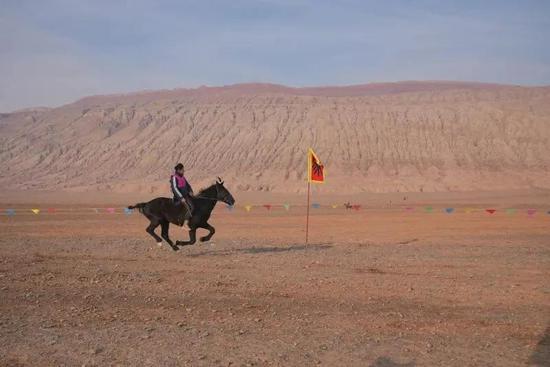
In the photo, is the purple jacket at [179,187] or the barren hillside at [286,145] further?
the barren hillside at [286,145]

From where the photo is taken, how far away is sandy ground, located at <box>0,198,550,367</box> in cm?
695

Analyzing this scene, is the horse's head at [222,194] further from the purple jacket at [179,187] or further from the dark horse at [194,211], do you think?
the purple jacket at [179,187]

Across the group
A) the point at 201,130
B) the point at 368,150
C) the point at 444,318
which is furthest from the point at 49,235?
the point at 201,130

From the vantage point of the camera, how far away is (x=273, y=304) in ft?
31.3

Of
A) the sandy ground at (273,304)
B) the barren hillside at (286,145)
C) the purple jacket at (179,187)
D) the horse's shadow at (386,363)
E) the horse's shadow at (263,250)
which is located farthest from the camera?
the barren hillside at (286,145)

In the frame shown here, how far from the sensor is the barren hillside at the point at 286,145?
6756 cm

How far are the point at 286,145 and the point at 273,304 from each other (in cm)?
6949

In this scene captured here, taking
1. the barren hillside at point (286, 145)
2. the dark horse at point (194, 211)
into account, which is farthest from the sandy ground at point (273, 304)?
the barren hillside at point (286, 145)

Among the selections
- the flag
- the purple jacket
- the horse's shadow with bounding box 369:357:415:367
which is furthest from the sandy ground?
the flag

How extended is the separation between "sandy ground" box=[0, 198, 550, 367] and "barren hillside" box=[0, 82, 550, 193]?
47.4 meters

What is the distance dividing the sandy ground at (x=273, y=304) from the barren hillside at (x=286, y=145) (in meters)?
47.4

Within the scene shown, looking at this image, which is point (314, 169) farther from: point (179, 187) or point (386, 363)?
point (386, 363)

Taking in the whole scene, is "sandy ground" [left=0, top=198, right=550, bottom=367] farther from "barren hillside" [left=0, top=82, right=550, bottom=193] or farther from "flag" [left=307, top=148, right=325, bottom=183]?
"barren hillside" [left=0, top=82, right=550, bottom=193]

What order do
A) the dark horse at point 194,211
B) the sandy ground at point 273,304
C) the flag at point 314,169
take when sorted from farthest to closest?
the flag at point 314,169 → the dark horse at point 194,211 → the sandy ground at point 273,304
